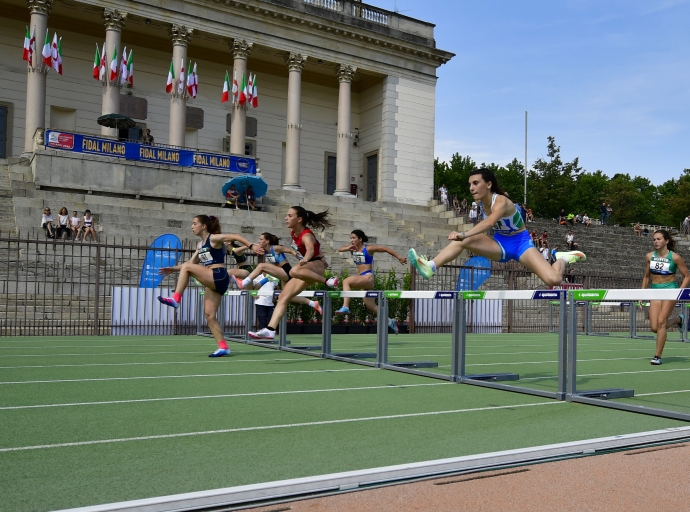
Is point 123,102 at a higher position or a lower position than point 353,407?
higher

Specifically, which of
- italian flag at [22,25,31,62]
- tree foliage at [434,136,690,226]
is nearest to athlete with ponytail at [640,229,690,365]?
italian flag at [22,25,31,62]

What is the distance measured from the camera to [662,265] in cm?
1228

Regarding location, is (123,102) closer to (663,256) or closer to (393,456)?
(663,256)

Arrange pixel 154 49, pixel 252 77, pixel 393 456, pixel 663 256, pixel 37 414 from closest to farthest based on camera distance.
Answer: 1. pixel 393 456
2. pixel 37 414
3. pixel 663 256
4. pixel 252 77
5. pixel 154 49

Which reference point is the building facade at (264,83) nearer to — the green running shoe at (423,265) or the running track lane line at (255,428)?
the green running shoe at (423,265)

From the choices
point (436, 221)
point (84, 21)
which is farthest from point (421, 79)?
point (84, 21)

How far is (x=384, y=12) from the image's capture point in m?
45.6

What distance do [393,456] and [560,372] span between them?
3426mm

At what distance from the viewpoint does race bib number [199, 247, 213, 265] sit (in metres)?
11.0

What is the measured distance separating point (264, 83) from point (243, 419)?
139 ft

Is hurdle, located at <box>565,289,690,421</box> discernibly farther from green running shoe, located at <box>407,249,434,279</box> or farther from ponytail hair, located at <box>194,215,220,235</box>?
ponytail hair, located at <box>194,215,220,235</box>

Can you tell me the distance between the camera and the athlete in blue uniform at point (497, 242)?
859 cm

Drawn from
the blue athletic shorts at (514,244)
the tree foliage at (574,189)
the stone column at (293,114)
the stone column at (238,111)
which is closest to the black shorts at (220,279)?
the blue athletic shorts at (514,244)

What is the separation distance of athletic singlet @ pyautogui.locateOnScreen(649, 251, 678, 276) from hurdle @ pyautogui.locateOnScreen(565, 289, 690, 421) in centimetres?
483
